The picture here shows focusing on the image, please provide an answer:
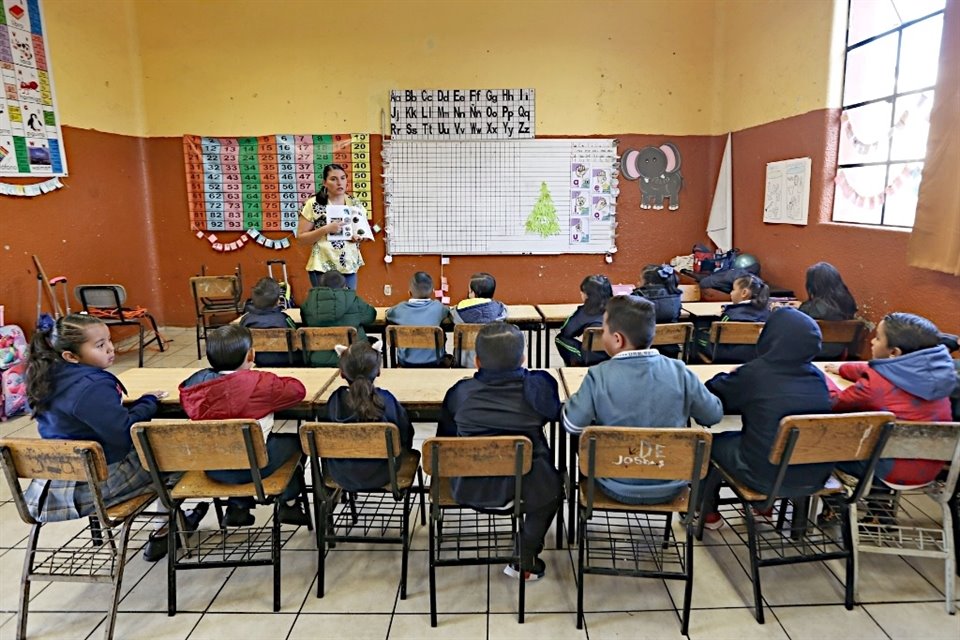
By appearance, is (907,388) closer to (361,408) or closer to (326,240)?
(361,408)

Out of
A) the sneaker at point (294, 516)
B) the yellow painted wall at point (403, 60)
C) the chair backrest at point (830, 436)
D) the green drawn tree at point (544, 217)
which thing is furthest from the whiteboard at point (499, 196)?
the chair backrest at point (830, 436)

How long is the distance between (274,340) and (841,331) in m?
3.15

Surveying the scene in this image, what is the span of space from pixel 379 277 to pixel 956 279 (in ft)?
16.4

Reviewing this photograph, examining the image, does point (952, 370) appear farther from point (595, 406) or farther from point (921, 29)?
point (921, 29)

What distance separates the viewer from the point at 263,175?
664 centimetres

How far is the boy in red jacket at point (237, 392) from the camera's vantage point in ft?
7.69

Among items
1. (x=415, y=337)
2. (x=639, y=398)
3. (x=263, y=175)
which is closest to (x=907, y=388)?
(x=639, y=398)

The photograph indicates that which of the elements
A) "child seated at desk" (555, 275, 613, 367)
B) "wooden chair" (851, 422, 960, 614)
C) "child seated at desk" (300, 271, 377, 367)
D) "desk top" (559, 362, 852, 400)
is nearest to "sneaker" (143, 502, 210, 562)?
"child seated at desk" (300, 271, 377, 367)

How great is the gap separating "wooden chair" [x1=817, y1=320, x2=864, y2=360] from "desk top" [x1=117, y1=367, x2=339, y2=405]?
8.78 feet

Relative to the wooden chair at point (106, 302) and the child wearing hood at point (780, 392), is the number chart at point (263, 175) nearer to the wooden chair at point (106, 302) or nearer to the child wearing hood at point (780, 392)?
the wooden chair at point (106, 302)

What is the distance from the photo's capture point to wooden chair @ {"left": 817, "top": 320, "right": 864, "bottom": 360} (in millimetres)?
3572

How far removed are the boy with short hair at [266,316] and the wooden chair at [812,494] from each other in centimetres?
242

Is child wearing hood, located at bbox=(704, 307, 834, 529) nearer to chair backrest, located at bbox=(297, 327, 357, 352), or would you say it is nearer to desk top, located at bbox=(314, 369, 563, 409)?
desk top, located at bbox=(314, 369, 563, 409)

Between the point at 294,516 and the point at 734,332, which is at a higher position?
the point at 734,332
